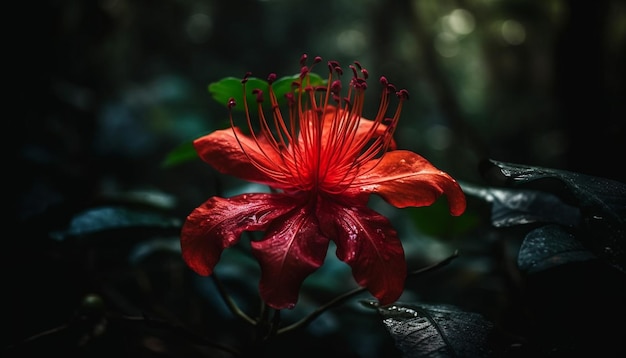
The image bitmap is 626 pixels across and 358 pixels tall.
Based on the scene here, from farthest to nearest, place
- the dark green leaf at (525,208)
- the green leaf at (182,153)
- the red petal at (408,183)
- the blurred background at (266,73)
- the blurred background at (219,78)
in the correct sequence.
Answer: the blurred background at (266,73), the blurred background at (219,78), the green leaf at (182,153), the dark green leaf at (525,208), the red petal at (408,183)

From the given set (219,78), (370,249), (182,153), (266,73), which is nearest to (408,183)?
(370,249)

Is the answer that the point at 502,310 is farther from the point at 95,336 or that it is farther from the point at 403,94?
the point at 95,336

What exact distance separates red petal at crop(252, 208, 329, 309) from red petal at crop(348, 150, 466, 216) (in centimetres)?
14

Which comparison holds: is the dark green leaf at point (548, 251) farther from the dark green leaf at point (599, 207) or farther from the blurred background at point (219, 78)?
the blurred background at point (219, 78)

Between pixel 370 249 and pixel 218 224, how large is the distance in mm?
239

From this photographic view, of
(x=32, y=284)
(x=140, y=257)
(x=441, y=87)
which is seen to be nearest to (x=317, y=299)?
(x=140, y=257)

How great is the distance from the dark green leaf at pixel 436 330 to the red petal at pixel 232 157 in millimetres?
323

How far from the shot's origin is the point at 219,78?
4.75m

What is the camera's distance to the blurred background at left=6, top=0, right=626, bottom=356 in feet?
4.98

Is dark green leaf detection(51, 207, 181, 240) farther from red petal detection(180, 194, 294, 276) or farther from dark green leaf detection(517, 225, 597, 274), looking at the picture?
dark green leaf detection(517, 225, 597, 274)

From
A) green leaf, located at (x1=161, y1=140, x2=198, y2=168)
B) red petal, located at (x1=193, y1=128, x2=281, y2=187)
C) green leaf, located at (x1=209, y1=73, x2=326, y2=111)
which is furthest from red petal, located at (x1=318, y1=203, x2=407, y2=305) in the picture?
green leaf, located at (x1=161, y1=140, x2=198, y2=168)

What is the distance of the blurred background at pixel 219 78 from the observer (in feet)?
4.98

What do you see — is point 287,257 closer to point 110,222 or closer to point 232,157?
point 232,157

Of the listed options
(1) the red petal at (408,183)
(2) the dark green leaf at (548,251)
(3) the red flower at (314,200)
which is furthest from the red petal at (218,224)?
(2) the dark green leaf at (548,251)
